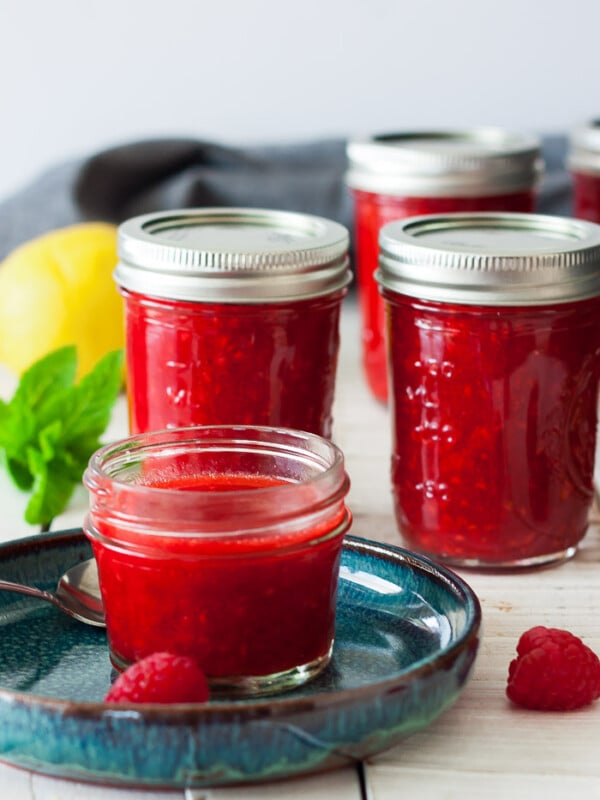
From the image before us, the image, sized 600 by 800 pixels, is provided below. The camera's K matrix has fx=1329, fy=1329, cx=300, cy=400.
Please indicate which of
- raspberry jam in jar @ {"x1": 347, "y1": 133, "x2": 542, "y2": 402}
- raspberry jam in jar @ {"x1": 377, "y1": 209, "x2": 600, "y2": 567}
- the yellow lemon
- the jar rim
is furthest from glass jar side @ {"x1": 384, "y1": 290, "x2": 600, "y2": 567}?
the yellow lemon

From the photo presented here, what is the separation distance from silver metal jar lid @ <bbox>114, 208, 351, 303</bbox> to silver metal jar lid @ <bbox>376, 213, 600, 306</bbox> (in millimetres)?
64

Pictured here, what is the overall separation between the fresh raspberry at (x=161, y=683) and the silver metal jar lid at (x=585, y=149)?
1.28m

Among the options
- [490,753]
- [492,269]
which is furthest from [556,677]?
[492,269]

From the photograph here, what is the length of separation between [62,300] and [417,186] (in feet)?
1.75

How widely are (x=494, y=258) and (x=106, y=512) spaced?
442 mm

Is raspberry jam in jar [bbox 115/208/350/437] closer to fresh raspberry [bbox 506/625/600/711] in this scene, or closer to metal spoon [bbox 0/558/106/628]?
metal spoon [bbox 0/558/106/628]

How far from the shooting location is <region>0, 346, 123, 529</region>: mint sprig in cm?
152

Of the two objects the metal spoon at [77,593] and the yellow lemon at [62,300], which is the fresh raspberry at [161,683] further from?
the yellow lemon at [62,300]

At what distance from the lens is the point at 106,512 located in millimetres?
1022

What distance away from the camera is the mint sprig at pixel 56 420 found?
1.52 meters

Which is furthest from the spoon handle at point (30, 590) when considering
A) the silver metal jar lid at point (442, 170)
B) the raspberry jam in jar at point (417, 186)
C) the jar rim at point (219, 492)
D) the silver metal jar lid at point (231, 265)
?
the silver metal jar lid at point (442, 170)

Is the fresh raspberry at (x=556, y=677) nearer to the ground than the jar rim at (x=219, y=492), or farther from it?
nearer to the ground

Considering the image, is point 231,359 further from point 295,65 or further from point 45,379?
point 295,65

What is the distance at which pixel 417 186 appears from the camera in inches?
69.7
